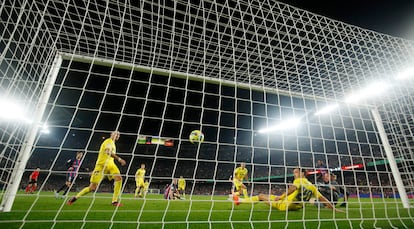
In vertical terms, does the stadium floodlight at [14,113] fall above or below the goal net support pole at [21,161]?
above

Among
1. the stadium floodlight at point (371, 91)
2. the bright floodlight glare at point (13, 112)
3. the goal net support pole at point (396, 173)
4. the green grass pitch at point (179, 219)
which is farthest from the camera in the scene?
the stadium floodlight at point (371, 91)

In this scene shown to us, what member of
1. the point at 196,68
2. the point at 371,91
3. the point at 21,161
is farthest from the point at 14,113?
the point at 371,91

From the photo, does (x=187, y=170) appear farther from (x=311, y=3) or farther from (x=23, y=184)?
(x=311, y=3)

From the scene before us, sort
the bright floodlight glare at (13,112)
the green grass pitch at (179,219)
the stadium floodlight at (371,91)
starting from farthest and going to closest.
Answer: the stadium floodlight at (371,91) < the bright floodlight glare at (13,112) < the green grass pitch at (179,219)

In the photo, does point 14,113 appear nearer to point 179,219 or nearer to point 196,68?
point 179,219

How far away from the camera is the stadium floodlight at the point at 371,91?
448cm

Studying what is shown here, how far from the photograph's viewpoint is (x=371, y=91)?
4750 mm

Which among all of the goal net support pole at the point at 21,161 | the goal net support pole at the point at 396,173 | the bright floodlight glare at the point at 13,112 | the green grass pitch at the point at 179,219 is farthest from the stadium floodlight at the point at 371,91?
the bright floodlight glare at the point at 13,112

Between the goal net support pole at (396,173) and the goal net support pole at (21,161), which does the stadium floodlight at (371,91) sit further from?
the goal net support pole at (21,161)

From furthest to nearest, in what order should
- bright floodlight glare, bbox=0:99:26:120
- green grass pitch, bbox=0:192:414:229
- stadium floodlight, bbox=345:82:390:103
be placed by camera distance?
stadium floodlight, bbox=345:82:390:103
bright floodlight glare, bbox=0:99:26:120
green grass pitch, bbox=0:192:414:229

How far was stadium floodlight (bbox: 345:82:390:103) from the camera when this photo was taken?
4480 mm

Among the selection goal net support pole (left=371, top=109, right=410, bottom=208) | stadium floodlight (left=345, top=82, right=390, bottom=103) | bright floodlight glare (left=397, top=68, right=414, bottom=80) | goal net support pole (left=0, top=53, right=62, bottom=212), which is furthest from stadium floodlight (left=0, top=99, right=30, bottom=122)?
bright floodlight glare (left=397, top=68, right=414, bottom=80)

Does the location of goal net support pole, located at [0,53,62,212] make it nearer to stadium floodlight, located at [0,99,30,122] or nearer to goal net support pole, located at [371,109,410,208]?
stadium floodlight, located at [0,99,30,122]

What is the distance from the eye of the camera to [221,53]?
383cm
